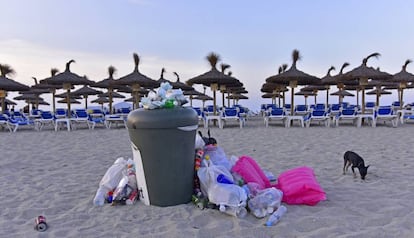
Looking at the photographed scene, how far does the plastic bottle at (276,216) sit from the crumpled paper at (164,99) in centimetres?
120

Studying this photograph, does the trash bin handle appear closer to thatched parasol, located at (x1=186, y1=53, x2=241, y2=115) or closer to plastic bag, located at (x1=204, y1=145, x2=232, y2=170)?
plastic bag, located at (x1=204, y1=145, x2=232, y2=170)

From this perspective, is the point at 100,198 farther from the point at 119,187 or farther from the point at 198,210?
the point at 198,210

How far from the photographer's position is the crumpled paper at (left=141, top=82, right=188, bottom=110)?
273cm

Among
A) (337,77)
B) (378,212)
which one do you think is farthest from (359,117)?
(378,212)

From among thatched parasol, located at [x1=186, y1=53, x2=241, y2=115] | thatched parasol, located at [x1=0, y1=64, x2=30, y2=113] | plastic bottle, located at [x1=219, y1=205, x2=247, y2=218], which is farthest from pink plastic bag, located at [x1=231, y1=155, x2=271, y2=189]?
thatched parasol, located at [x1=0, y1=64, x2=30, y2=113]

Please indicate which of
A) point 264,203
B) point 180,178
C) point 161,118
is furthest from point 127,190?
point 264,203

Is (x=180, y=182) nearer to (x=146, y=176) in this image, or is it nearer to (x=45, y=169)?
(x=146, y=176)

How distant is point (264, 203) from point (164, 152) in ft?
3.03

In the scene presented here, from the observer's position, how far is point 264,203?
2643 mm

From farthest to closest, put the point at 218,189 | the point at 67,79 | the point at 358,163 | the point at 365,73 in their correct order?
the point at 67,79 → the point at 365,73 → the point at 358,163 → the point at 218,189

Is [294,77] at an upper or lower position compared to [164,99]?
upper

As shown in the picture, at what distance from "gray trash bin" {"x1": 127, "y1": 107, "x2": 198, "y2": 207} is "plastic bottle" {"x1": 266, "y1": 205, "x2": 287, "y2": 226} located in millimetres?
780

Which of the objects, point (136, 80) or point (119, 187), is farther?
point (136, 80)

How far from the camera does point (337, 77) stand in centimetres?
1327
